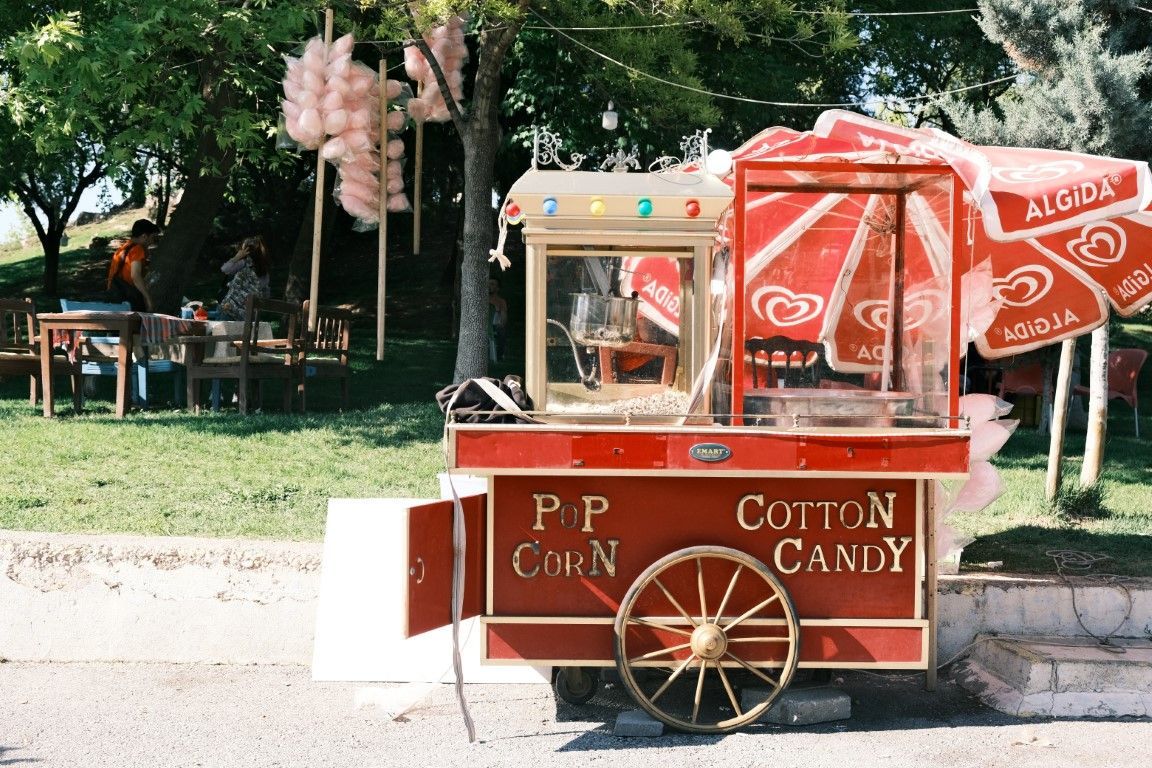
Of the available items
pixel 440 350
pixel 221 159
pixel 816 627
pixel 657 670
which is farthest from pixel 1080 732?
pixel 440 350

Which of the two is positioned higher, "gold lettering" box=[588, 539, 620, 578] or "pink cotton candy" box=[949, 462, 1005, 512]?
"pink cotton candy" box=[949, 462, 1005, 512]

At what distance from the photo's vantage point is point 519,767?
13.9 feet

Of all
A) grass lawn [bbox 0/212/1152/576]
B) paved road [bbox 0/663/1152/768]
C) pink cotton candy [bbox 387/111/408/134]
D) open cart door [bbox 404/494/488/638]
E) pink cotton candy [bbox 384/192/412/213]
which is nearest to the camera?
paved road [bbox 0/663/1152/768]

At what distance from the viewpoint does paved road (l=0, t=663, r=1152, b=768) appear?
169 inches

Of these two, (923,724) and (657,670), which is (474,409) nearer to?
(657,670)

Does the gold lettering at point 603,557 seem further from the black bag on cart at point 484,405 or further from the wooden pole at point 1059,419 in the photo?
the wooden pole at point 1059,419

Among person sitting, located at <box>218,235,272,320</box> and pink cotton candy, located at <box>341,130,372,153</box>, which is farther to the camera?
person sitting, located at <box>218,235,272,320</box>

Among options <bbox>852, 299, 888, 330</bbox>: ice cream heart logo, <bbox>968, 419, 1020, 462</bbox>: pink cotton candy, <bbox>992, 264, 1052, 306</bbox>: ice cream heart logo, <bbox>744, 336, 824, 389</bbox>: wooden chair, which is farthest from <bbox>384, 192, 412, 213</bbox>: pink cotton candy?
<bbox>968, 419, 1020, 462</bbox>: pink cotton candy

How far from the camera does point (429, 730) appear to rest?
4.67m

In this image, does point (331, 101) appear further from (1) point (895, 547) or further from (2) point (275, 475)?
(1) point (895, 547)

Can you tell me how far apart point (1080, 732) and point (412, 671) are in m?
2.67

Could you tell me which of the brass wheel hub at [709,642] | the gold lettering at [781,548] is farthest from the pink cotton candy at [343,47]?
the brass wheel hub at [709,642]

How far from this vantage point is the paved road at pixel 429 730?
14.1 feet

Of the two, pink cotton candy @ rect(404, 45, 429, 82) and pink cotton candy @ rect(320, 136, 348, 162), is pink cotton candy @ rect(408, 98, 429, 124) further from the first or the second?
pink cotton candy @ rect(320, 136, 348, 162)
